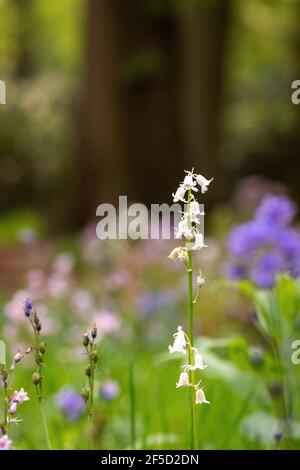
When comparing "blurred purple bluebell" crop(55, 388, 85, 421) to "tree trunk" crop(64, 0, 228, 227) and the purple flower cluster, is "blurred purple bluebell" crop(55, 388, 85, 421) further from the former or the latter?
"tree trunk" crop(64, 0, 228, 227)

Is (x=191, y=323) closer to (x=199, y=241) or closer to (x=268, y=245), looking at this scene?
(x=199, y=241)

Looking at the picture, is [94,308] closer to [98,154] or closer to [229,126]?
[98,154]

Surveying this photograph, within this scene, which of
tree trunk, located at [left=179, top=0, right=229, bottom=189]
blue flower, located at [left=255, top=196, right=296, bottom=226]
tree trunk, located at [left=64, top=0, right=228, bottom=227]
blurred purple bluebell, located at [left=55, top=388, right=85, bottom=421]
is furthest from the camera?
tree trunk, located at [left=179, top=0, right=229, bottom=189]

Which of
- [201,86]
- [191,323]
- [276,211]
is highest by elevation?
[201,86]

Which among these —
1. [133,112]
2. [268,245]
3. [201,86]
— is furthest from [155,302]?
[201,86]

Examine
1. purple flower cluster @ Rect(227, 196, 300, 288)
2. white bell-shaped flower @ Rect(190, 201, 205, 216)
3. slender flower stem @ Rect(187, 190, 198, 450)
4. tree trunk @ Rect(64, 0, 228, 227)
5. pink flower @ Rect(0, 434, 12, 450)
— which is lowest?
pink flower @ Rect(0, 434, 12, 450)

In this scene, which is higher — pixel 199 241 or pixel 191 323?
pixel 199 241

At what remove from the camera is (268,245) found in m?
3.14

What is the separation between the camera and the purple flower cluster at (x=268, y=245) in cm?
285

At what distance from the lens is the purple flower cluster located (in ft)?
9.36

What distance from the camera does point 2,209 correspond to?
1678 centimetres

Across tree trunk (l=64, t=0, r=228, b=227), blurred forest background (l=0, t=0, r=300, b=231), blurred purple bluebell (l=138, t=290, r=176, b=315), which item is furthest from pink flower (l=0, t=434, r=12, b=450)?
tree trunk (l=64, t=0, r=228, b=227)

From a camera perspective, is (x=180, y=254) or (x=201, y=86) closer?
Result: (x=180, y=254)
